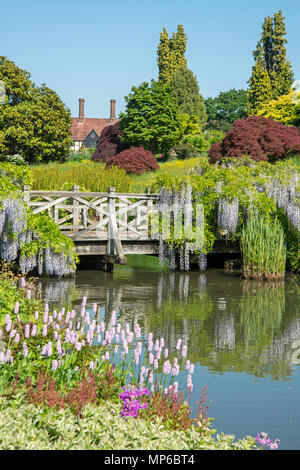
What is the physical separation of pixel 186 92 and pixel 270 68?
326 inches

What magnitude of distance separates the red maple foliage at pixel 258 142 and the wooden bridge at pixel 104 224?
1016 cm

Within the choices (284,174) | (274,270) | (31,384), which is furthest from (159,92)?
(31,384)

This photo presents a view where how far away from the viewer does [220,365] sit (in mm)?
7016

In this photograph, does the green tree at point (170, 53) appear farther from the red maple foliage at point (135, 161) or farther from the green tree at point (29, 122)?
the red maple foliage at point (135, 161)

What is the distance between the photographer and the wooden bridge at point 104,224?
51.3ft

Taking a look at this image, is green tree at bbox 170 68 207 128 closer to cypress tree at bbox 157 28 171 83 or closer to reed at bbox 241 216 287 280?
cypress tree at bbox 157 28 171 83

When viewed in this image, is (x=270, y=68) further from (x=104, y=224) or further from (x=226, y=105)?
(x=104, y=224)

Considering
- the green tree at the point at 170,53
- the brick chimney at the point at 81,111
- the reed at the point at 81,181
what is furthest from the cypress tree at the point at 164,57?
the reed at the point at 81,181

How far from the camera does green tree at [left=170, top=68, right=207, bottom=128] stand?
47.8 metres

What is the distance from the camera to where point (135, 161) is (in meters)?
29.3

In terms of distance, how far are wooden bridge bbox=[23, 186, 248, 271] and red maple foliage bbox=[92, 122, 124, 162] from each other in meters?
20.5

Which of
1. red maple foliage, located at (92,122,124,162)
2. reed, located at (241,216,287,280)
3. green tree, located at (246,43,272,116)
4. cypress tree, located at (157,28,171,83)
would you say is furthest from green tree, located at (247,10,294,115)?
reed, located at (241,216,287,280)

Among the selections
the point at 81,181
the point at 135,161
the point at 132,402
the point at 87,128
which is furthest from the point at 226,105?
the point at 132,402
